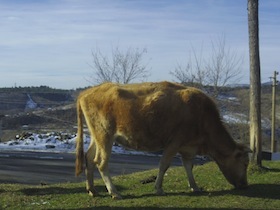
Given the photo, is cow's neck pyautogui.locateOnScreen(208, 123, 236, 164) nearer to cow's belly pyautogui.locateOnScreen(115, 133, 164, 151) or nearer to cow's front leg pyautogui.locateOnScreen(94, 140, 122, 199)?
cow's belly pyautogui.locateOnScreen(115, 133, 164, 151)

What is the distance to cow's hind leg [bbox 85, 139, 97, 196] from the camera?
9.72m

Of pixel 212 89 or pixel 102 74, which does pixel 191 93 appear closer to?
pixel 212 89

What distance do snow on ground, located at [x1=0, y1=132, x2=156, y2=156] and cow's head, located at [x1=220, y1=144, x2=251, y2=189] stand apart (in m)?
20.2

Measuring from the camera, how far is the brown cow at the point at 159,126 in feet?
30.8

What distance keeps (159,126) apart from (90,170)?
1.66 m

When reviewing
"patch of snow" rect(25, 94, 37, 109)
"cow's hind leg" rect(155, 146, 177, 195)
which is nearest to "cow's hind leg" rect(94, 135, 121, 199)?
"cow's hind leg" rect(155, 146, 177, 195)

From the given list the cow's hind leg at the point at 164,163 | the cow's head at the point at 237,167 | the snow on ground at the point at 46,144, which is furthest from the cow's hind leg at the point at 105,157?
the snow on ground at the point at 46,144

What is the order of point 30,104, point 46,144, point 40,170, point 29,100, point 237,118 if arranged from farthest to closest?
point 29,100, point 30,104, point 237,118, point 46,144, point 40,170

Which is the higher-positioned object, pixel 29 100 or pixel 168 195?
pixel 29 100

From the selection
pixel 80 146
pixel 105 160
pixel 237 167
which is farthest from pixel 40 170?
pixel 237 167

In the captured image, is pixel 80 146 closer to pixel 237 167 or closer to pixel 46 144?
A: pixel 237 167

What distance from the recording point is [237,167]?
963cm

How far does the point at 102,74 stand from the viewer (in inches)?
1361

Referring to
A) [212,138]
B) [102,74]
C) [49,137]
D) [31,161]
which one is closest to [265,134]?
[102,74]
